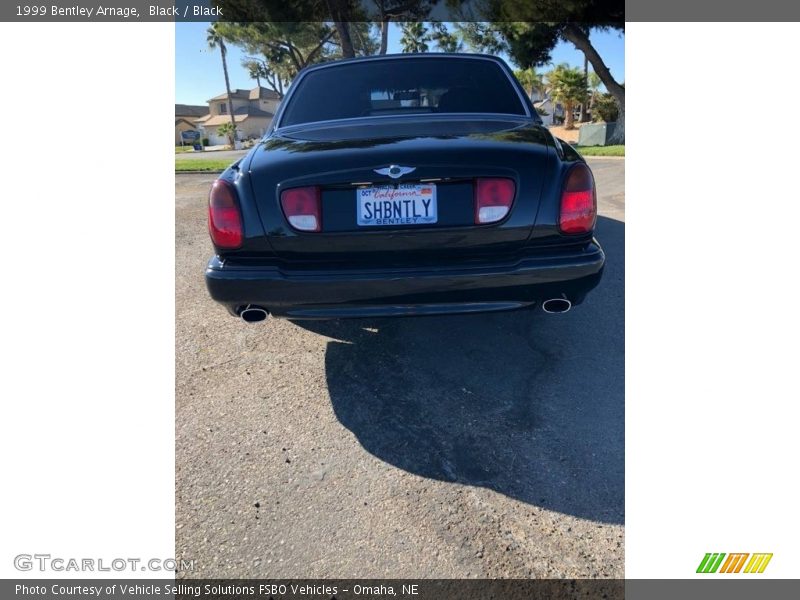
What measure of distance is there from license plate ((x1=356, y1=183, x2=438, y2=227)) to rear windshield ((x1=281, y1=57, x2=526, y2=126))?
118 centimetres

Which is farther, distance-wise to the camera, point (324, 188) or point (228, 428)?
point (228, 428)

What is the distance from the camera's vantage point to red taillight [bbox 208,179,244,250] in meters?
2.27

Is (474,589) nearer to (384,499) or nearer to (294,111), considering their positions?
(384,499)

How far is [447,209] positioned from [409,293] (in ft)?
1.36

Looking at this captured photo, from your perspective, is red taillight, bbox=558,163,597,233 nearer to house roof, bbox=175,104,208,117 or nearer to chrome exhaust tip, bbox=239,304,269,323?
chrome exhaust tip, bbox=239,304,269,323

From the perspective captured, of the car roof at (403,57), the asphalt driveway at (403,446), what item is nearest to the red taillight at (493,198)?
the asphalt driveway at (403,446)

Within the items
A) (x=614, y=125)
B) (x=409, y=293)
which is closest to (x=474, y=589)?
(x=409, y=293)

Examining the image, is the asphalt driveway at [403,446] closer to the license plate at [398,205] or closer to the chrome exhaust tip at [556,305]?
the chrome exhaust tip at [556,305]

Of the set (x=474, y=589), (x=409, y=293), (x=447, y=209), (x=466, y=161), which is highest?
(x=466, y=161)

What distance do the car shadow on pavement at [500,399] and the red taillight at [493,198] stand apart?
0.86 meters

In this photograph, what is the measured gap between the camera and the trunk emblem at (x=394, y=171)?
2170 mm

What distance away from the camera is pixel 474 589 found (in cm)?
164

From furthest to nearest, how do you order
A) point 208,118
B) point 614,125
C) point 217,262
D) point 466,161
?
1. point 208,118
2. point 614,125
3. point 217,262
4. point 466,161

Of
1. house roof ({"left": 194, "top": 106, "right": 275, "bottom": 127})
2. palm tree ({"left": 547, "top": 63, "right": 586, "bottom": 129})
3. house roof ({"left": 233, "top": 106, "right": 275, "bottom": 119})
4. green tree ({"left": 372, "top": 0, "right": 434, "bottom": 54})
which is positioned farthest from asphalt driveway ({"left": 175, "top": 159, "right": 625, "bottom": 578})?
house roof ({"left": 233, "top": 106, "right": 275, "bottom": 119})
